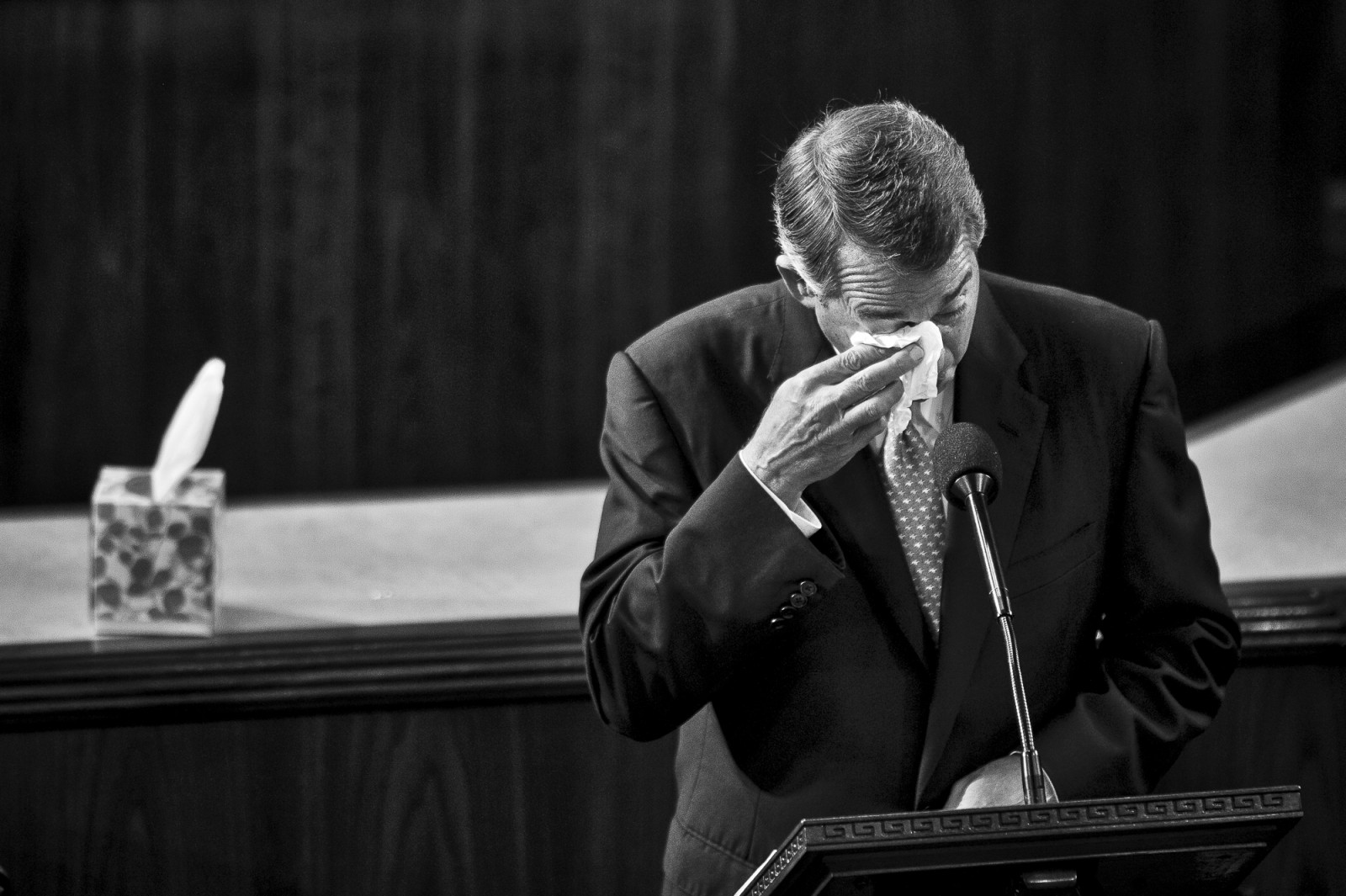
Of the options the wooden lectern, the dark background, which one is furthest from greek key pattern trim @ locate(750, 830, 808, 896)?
the dark background

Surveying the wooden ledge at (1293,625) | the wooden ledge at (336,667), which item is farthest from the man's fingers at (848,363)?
the wooden ledge at (1293,625)

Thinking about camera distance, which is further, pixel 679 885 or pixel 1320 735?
pixel 1320 735

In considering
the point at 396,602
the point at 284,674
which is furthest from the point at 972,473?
the point at 396,602

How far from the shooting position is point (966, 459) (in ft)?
4.37

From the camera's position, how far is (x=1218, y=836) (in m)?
1.13

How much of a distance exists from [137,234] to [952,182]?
2.18 m

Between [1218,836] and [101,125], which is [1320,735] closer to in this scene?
[1218,836]

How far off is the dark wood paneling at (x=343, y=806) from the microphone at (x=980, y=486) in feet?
2.70

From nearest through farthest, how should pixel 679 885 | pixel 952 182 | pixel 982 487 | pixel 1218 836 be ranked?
pixel 1218 836 → pixel 982 487 → pixel 952 182 → pixel 679 885

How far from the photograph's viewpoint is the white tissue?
4.65 feet

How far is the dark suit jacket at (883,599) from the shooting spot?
1.47 metres

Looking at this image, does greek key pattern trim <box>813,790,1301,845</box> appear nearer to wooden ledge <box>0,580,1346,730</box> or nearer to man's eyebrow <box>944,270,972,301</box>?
man's eyebrow <box>944,270,972,301</box>

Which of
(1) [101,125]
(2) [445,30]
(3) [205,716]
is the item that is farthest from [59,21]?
(3) [205,716]

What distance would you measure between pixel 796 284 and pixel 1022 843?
0.63 meters
